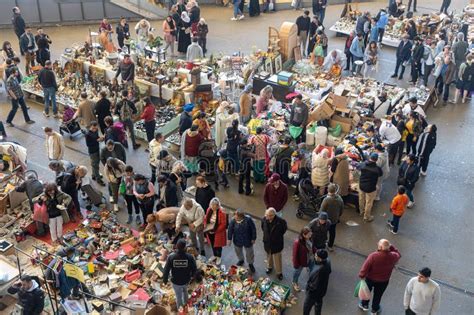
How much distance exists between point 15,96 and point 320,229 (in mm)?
8842

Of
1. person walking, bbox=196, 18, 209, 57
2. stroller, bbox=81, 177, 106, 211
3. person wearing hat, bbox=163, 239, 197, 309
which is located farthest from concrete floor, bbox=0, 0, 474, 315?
person walking, bbox=196, 18, 209, 57

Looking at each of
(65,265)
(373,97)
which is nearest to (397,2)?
(373,97)

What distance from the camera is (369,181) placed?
33.6 feet

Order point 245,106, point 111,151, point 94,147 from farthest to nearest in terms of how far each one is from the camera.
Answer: point 245,106
point 94,147
point 111,151

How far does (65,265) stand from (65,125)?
237 inches

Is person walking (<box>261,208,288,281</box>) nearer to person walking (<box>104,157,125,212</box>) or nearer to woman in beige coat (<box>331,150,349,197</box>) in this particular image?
woman in beige coat (<box>331,150,349,197</box>)

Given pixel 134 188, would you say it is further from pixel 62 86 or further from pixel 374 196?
pixel 62 86

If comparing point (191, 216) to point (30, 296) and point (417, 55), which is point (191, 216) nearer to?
point (30, 296)

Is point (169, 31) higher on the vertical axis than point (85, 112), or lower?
higher

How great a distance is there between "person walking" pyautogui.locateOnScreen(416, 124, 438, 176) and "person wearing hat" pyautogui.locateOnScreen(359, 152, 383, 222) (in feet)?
5.84

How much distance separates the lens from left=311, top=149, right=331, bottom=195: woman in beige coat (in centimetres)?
1032

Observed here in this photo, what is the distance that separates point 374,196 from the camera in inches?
412

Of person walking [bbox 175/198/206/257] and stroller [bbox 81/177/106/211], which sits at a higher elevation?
person walking [bbox 175/198/206/257]

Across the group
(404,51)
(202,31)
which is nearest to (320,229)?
(404,51)
